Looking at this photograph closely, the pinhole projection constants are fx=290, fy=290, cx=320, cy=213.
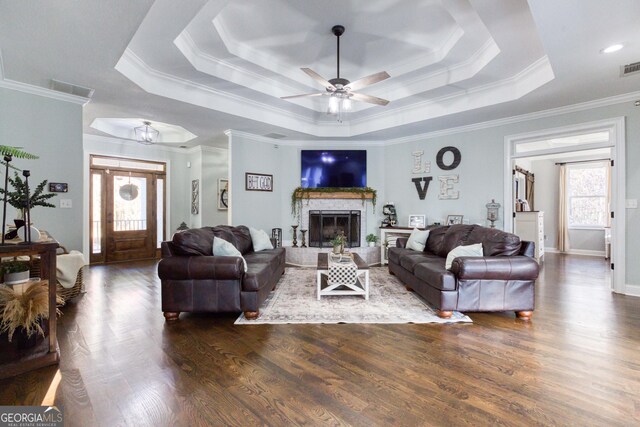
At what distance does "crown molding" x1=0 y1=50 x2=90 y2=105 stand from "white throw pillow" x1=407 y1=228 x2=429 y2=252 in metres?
5.13

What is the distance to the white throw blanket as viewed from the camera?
3277 millimetres

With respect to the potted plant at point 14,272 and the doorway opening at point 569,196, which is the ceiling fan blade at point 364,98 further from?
the doorway opening at point 569,196

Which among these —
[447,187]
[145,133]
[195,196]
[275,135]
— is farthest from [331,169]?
[145,133]

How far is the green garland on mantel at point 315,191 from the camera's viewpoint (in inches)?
247

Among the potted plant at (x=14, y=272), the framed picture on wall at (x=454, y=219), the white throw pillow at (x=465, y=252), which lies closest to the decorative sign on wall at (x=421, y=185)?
the framed picture on wall at (x=454, y=219)

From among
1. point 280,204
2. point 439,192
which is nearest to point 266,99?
point 280,204

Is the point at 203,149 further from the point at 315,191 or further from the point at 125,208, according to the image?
the point at 315,191

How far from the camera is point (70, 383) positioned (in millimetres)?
1857

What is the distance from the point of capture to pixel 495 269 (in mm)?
2955

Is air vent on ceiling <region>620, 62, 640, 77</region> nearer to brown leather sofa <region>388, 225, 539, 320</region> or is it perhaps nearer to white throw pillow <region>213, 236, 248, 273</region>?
brown leather sofa <region>388, 225, 539, 320</region>

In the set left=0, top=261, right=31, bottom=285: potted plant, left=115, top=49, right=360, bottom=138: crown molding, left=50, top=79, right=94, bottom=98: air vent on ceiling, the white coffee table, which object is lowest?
the white coffee table

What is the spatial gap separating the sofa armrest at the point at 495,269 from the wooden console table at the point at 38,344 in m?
3.46

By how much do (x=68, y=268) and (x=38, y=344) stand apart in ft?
4.74

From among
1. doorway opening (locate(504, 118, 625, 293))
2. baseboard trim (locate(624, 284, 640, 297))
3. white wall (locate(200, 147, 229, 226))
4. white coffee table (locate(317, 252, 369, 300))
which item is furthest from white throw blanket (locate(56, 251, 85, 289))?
doorway opening (locate(504, 118, 625, 293))
